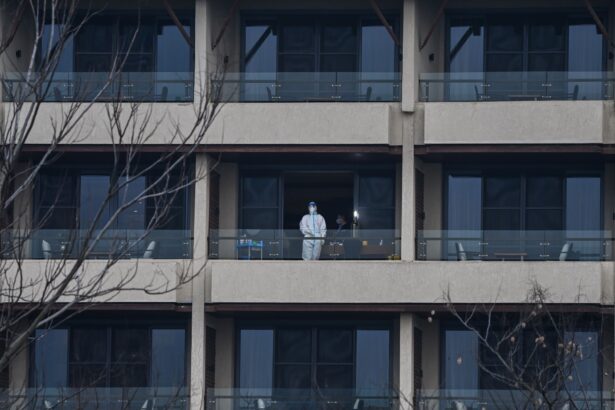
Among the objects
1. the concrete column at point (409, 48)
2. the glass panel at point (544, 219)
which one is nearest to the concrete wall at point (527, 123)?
the concrete column at point (409, 48)

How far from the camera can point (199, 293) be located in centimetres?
3925

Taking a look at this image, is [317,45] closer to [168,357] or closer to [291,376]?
[291,376]

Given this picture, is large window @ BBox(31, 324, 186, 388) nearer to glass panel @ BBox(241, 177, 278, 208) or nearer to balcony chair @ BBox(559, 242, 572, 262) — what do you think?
glass panel @ BBox(241, 177, 278, 208)

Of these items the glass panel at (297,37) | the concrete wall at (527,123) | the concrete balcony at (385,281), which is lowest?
the concrete balcony at (385,281)

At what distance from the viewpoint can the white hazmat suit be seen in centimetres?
3919

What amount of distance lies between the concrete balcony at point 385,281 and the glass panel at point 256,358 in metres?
2.05

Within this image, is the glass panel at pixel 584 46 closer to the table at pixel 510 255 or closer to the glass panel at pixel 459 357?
the table at pixel 510 255

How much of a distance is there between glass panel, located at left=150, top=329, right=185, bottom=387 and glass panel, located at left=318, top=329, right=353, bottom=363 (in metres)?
3.10

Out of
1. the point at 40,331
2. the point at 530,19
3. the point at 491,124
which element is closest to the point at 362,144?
the point at 491,124

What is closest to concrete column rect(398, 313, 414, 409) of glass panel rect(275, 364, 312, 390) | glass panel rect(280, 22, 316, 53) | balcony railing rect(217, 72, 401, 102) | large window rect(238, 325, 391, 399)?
large window rect(238, 325, 391, 399)

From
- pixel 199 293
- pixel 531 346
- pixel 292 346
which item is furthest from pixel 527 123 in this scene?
pixel 199 293

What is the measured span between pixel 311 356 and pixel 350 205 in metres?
3.50

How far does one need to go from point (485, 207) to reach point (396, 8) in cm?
487

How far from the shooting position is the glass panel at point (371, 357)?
4031cm
